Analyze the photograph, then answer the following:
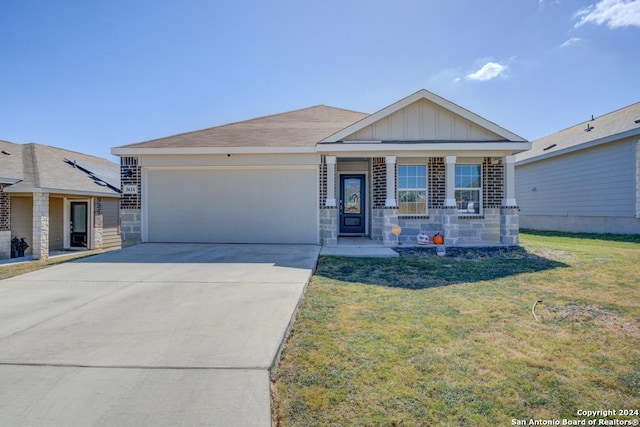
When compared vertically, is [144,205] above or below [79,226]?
above

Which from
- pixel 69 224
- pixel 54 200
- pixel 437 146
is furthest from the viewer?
pixel 69 224

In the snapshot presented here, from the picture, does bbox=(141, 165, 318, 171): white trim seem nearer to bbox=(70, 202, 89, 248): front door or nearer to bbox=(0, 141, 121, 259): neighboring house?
bbox=(0, 141, 121, 259): neighboring house

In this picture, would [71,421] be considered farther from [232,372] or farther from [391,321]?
[391,321]

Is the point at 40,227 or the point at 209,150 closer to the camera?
the point at 209,150

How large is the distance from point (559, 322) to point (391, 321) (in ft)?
6.70

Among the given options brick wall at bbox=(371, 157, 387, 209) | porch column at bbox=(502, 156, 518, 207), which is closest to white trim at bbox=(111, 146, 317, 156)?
brick wall at bbox=(371, 157, 387, 209)

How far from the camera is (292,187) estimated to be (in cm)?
1048

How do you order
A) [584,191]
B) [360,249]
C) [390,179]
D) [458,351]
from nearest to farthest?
[458,351] → [360,249] → [390,179] → [584,191]

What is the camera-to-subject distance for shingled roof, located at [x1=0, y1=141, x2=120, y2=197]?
35.8ft

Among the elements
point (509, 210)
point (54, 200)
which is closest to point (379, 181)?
point (509, 210)

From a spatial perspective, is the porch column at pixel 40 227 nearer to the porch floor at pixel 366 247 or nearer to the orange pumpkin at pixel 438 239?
the porch floor at pixel 366 247

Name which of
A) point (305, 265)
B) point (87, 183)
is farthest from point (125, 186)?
point (305, 265)

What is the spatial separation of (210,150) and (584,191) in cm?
1626

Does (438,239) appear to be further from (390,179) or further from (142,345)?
(142,345)
